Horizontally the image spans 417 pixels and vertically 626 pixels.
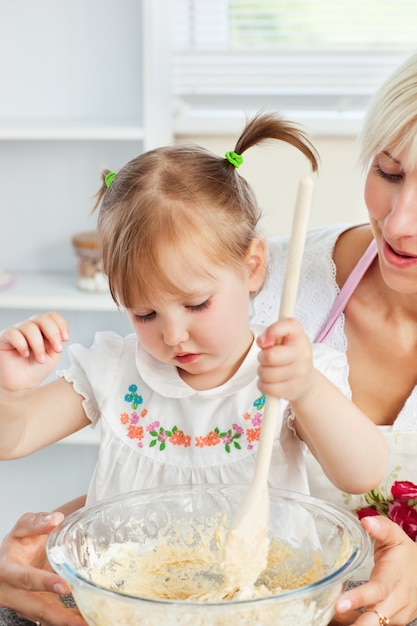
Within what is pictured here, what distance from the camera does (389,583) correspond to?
0.97 metres

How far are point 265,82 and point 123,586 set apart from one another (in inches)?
86.4

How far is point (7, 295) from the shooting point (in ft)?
8.96

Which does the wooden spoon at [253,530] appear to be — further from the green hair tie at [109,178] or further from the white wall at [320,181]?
the white wall at [320,181]

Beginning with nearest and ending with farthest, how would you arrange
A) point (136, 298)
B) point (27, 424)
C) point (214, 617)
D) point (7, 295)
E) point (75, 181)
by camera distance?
1. point (214, 617)
2. point (136, 298)
3. point (27, 424)
4. point (7, 295)
5. point (75, 181)

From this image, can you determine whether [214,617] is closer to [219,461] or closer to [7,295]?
[219,461]

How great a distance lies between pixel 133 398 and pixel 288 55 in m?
1.85

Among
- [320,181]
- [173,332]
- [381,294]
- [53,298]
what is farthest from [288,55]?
[173,332]

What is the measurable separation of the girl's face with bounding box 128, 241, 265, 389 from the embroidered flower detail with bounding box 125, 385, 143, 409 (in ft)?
0.46

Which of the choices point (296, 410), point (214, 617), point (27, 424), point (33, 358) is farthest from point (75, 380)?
point (214, 617)

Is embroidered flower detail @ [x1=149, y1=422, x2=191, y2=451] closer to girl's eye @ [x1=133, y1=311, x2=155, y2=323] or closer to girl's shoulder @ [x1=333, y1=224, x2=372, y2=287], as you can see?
girl's eye @ [x1=133, y1=311, x2=155, y2=323]

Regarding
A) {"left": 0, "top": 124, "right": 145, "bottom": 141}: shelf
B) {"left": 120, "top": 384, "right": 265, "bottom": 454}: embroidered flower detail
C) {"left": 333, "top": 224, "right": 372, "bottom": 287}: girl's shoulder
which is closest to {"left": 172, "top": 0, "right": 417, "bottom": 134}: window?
{"left": 0, "top": 124, "right": 145, "bottom": 141}: shelf

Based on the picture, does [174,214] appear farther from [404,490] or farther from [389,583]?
[404,490]

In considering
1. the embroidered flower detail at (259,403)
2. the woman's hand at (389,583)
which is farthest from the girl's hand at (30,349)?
the woman's hand at (389,583)

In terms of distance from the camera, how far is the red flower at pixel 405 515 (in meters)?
1.56
